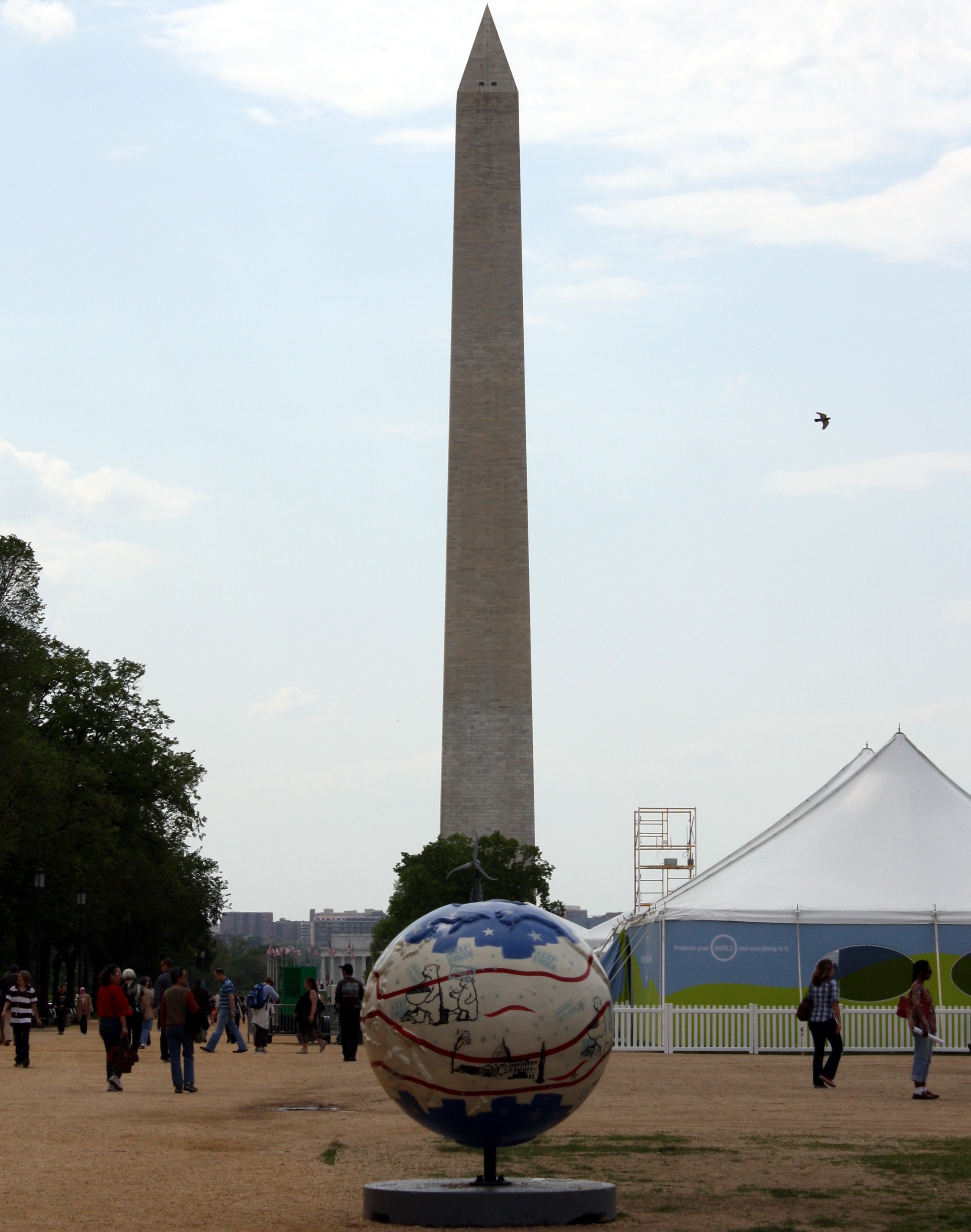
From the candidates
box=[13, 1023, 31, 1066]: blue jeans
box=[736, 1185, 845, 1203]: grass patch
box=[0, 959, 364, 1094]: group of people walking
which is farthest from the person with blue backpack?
box=[736, 1185, 845, 1203]: grass patch

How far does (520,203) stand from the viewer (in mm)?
62812

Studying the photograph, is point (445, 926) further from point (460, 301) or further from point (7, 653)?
point (460, 301)

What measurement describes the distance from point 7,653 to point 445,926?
40782mm

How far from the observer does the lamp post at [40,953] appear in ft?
149

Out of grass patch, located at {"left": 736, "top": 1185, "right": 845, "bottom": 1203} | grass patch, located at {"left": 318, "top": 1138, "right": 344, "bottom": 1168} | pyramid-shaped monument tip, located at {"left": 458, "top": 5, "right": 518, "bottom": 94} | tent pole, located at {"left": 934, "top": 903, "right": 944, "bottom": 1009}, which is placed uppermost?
pyramid-shaped monument tip, located at {"left": 458, "top": 5, "right": 518, "bottom": 94}

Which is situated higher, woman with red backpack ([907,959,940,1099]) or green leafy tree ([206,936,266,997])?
green leafy tree ([206,936,266,997])

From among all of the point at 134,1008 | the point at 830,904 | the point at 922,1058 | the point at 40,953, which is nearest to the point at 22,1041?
the point at 134,1008

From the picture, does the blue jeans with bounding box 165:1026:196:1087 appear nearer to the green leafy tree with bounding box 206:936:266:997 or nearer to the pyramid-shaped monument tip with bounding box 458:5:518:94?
the pyramid-shaped monument tip with bounding box 458:5:518:94

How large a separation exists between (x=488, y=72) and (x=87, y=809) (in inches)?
1120

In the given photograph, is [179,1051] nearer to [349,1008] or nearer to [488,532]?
[349,1008]

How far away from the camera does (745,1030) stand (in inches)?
1226

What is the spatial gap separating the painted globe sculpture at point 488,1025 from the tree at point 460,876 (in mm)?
45062

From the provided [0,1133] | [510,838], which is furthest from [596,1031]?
[510,838]

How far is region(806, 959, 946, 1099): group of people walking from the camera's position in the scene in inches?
789
